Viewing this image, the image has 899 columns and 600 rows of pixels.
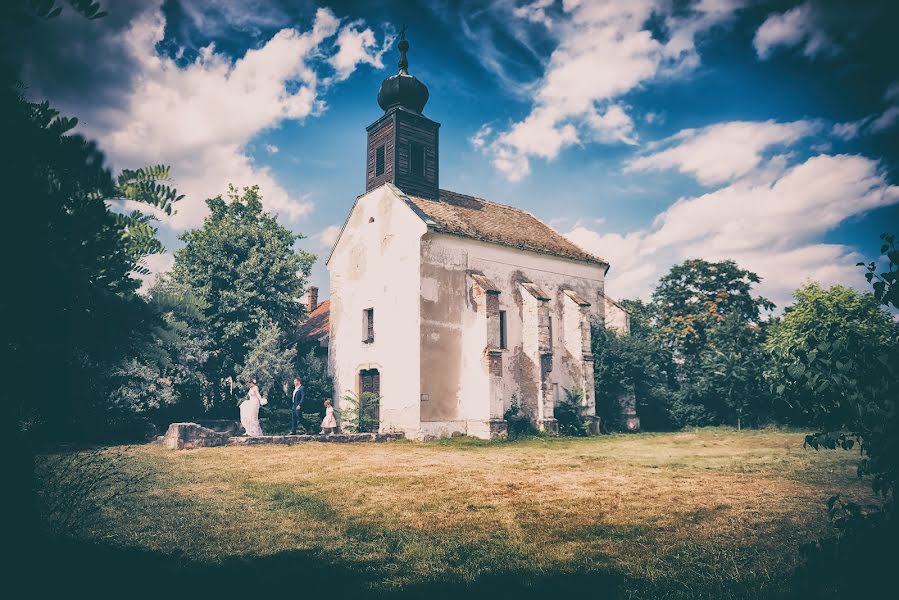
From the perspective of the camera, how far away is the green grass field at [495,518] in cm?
444

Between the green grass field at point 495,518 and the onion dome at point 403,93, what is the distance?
16.8 metres

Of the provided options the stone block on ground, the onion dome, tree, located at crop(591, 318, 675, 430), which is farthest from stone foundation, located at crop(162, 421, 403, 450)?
the onion dome

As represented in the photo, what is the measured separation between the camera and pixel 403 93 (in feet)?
75.7

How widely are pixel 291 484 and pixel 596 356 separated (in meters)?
17.4

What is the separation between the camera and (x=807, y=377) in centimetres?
354

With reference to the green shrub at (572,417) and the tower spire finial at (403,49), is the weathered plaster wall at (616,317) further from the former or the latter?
the tower spire finial at (403,49)

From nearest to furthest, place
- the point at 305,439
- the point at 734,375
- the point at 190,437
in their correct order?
the point at 190,437 < the point at 305,439 < the point at 734,375

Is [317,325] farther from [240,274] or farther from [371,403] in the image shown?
[371,403]

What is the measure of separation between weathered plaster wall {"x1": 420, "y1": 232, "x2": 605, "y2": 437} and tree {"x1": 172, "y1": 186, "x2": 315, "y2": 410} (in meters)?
6.62

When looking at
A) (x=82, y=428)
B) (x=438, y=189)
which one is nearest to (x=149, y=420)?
(x=438, y=189)

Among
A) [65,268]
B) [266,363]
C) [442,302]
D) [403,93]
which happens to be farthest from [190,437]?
[403,93]

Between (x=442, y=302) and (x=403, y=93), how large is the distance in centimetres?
990

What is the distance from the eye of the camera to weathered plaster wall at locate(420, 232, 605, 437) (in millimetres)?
18891

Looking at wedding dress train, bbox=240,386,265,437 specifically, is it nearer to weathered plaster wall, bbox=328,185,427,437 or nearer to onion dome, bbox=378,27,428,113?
weathered plaster wall, bbox=328,185,427,437
